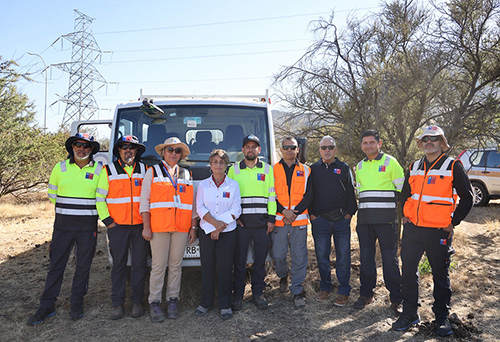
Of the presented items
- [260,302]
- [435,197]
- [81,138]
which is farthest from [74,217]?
[435,197]

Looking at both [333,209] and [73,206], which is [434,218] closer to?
[333,209]

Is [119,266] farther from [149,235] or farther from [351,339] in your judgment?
[351,339]

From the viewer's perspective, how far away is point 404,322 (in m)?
4.04

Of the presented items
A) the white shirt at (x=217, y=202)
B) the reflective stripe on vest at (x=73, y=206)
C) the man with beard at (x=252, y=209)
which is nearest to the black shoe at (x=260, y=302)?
the man with beard at (x=252, y=209)

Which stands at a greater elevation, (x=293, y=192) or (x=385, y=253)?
(x=293, y=192)

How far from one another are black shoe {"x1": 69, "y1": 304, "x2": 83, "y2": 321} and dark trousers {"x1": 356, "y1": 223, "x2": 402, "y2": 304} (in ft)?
10.6

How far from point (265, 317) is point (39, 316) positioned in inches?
95.4

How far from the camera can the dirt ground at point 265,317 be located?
12.9 ft

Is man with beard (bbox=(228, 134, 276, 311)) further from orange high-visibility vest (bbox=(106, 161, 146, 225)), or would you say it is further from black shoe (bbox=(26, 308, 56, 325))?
black shoe (bbox=(26, 308, 56, 325))

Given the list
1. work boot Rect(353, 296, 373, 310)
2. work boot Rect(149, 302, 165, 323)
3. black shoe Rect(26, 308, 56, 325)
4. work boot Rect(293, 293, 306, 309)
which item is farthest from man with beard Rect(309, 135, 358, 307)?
black shoe Rect(26, 308, 56, 325)

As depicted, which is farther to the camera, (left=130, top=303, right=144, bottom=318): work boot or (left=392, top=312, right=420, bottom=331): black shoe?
(left=130, top=303, right=144, bottom=318): work boot

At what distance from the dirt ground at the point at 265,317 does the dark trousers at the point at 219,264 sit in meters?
0.21

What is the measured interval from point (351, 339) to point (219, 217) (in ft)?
5.83

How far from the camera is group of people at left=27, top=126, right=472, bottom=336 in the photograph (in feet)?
13.2
